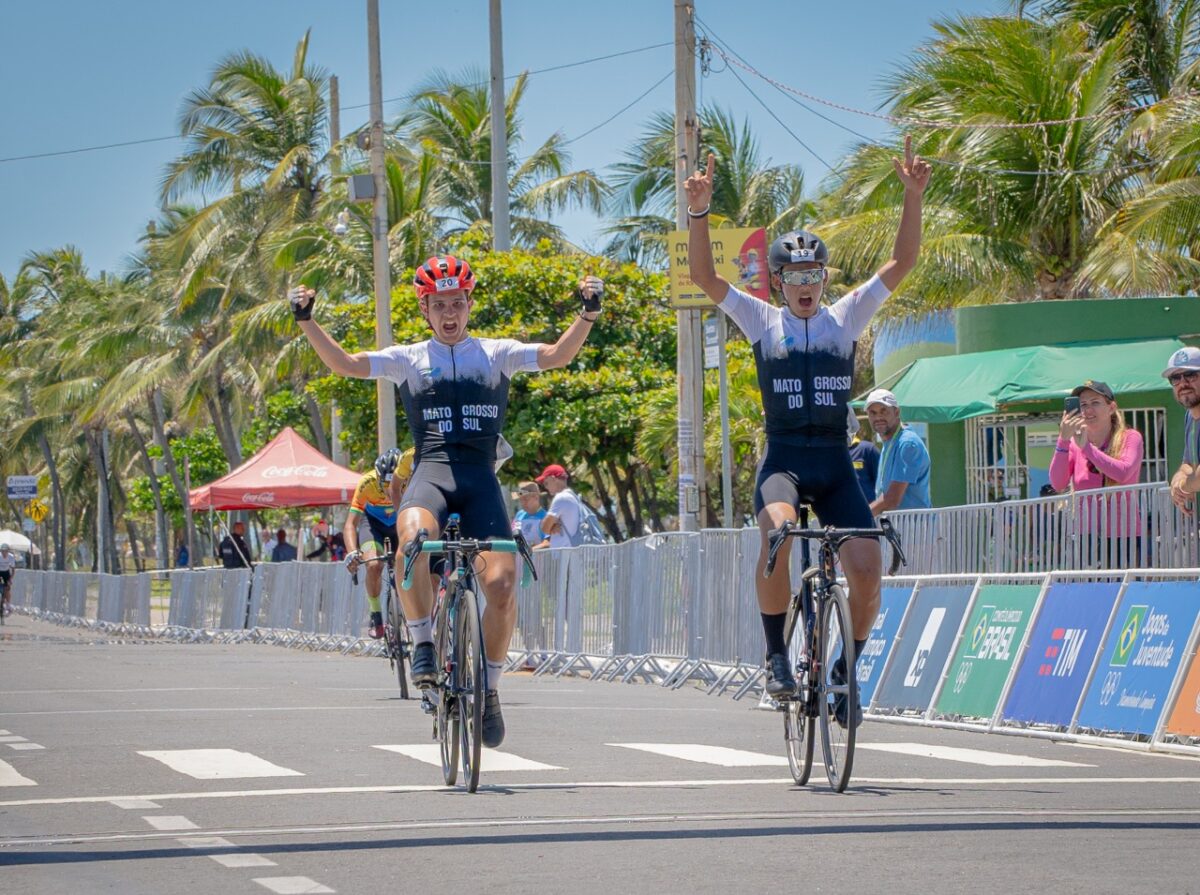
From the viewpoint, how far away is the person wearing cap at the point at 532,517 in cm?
1955

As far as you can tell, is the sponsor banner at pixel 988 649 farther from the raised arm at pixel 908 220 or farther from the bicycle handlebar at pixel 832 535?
the bicycle handlebar at pixel 832 535

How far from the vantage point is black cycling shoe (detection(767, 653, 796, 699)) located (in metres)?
7.90

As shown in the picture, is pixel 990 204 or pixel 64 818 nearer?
pixel 64 818

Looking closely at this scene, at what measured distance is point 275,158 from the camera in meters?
52.5

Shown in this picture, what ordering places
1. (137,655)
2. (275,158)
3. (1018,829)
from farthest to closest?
(275,158)
(137,655)
(1018,829)

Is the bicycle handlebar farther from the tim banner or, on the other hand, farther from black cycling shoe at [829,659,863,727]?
the tim banner

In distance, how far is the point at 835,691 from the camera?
25.3ft

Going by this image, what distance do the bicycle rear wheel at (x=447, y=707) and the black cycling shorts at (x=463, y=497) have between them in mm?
429

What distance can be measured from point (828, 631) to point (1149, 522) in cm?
418

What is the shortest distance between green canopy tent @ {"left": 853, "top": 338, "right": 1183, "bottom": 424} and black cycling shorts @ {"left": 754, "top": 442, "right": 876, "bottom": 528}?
49.5 feet

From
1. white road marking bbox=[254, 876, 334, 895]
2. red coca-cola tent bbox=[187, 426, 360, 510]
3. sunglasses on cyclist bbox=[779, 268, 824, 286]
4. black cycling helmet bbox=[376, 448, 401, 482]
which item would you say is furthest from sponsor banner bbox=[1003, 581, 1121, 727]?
red coca-cola tent bbox=[187, 426, 360, 510]

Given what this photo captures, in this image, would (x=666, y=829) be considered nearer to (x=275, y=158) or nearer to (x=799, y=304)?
(x=799, y=304)

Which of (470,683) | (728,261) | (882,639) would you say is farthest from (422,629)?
(728,261)

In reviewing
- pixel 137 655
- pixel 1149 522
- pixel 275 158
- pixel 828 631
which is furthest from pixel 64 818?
pixel 275 158
